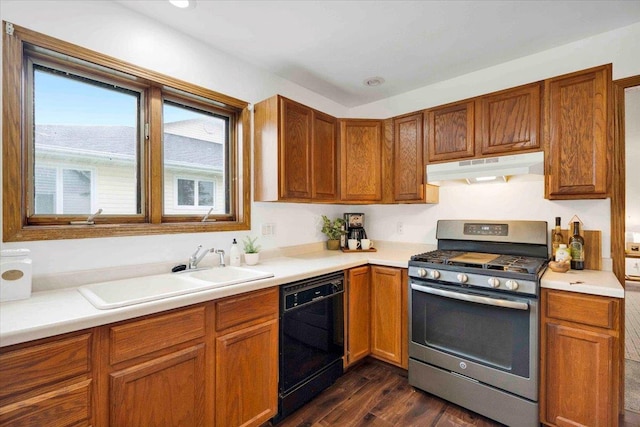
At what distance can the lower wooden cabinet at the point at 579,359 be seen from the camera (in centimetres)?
158

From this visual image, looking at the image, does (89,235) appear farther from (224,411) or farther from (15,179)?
(224,411)

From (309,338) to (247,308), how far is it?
0.58 meters

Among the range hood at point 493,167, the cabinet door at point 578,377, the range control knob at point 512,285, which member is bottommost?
the cabinet door at point 578,377

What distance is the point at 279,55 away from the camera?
7.67 feet

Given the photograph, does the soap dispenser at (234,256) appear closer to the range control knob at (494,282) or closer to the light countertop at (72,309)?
the light countertop at (72,309)

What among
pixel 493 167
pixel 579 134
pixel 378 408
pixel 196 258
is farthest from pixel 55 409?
pixel 579 134

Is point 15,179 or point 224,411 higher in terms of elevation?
point 15,179

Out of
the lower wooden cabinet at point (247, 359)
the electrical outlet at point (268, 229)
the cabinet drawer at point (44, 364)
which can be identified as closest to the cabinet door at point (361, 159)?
the electrical outlet at point (268, 229)

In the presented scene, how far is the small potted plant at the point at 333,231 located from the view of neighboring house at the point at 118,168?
3.58 feet

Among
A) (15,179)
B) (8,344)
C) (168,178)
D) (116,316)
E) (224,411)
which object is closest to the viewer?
(8,344)

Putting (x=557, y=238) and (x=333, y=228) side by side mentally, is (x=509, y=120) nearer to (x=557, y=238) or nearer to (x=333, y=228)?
(x=557, y=238)

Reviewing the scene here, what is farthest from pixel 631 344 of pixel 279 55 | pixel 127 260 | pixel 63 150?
pixel 63 150

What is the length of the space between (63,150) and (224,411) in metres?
1.68

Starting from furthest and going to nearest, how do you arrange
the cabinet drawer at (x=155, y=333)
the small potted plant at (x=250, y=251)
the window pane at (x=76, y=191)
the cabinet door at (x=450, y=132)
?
the cabinet door at (x=450, y=132)
the small potted plant at (x=250, y=251)
the window pane at (x=76, y=191)
the cabinet drawer at (x=155, y=333)
